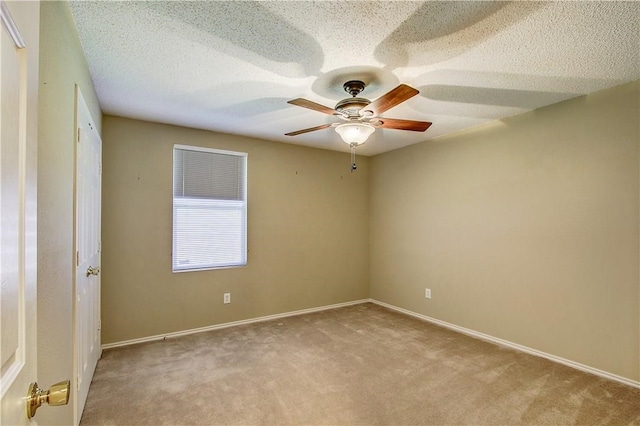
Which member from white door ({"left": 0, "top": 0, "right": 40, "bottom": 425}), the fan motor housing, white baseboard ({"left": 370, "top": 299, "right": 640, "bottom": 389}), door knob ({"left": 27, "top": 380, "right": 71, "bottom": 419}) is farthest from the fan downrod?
white baseboard ({"left": 370, "top": 299, "right": 640, "bottom": 389})

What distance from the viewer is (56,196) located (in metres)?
1.50

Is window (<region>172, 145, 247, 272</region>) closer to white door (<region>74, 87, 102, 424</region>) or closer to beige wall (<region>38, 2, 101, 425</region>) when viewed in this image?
white door (<region>74, 87, 102, 424</region>)

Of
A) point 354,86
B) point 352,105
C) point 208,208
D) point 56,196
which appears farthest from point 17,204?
point 208,208

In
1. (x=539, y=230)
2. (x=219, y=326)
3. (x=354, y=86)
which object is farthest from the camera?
(x=219, y=326)

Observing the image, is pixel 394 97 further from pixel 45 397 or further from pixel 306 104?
pixel 45 397

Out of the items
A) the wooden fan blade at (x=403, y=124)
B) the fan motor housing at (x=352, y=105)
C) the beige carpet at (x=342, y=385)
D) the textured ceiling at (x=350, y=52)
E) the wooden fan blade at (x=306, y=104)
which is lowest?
the beige carpet at (x=342, y=385)

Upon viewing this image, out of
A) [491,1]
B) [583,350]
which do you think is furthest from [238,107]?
[583,350]

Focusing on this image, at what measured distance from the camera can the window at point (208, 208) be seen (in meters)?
3.70

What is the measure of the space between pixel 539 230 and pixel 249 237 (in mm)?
3235

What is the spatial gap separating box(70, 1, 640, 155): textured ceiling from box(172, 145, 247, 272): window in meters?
0.83

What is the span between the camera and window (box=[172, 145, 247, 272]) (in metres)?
3.70

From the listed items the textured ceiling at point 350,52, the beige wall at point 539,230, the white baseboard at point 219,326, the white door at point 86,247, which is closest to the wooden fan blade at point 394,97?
the textured ceiling at point 350,52

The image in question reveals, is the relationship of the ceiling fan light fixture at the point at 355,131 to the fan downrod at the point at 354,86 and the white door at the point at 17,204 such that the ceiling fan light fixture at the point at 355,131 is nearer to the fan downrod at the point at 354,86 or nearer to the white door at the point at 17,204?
the fan downrod at the point at 354,86

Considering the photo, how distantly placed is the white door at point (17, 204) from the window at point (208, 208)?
307cm
